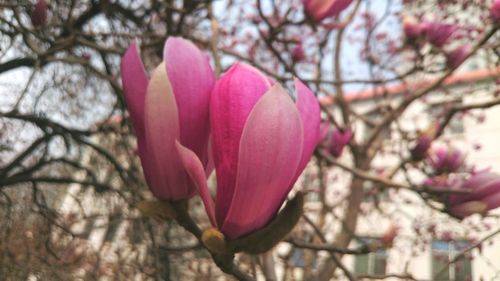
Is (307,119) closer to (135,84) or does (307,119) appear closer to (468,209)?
(135,84)

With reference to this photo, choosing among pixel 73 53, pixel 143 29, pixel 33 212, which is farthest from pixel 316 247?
pixel 143 29

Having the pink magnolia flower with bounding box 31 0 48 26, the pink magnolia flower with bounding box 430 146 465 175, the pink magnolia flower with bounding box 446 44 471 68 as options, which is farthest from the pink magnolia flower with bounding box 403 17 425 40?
the pink magnolia flower with bounding box 31 0 48 26

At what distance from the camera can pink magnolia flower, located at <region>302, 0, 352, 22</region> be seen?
779 mm

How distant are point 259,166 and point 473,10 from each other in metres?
2.06

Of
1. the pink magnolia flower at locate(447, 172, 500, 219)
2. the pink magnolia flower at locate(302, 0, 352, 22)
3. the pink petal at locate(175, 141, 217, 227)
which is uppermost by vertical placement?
the pink magnolia flower at locate(302, 0, 352, 22)

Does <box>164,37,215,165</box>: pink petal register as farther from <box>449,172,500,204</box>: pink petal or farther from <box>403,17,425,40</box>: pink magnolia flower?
<box>403,17,425,40</box>: pink magnolia flower

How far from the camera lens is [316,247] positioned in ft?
2.27

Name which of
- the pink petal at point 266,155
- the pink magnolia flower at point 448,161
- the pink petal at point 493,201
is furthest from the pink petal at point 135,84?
the pink magnolia flower at point 448,161

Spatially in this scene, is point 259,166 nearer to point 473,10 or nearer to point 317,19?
point 317,19

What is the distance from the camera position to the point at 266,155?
34 centimetres

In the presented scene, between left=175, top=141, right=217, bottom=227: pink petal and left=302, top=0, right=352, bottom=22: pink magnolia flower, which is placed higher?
left=302, top=0, right=352, bottom=22: pink magnolia flower

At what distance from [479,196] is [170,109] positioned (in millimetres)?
648

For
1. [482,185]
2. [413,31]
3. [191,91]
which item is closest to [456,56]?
[413,31]

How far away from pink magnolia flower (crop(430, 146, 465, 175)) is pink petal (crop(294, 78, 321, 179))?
1.21 m
